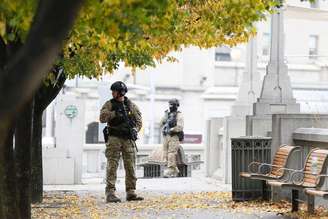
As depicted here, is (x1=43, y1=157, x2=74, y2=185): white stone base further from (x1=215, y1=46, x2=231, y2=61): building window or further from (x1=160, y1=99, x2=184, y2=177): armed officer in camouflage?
(x1=215, y1=46, x2=231, y2=61): building window

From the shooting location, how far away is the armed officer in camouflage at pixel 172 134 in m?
18.7

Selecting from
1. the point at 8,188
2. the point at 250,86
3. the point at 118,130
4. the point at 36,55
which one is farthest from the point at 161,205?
the point at 36,55

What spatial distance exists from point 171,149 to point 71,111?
2.69m

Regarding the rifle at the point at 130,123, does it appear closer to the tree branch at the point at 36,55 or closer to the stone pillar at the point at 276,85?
the stone pillar at the point at 276,85

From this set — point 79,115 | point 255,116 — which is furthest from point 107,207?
point 79,115

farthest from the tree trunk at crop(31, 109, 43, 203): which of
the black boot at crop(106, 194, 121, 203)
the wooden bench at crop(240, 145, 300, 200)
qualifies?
the wooden bench at crop(240, 145, 300, 200)

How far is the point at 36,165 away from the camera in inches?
526

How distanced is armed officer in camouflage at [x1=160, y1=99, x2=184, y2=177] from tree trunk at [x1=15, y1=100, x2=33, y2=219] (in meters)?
8.66

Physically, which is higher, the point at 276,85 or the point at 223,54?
the point at 223,54

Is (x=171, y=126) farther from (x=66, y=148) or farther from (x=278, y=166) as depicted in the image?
(x=278, y=166)

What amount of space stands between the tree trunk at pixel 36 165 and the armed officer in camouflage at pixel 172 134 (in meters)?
5.59

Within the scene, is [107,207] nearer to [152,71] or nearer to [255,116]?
[255,116]

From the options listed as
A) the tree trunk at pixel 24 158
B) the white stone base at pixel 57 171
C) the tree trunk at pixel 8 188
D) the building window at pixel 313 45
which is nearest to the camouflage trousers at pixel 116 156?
the tree trunk at pixel 24 158

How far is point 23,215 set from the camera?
9055 millimetres
